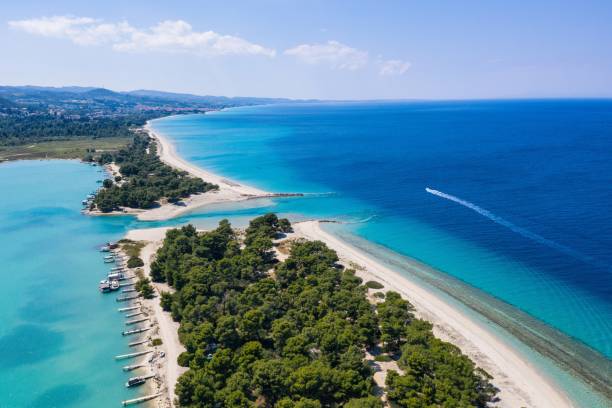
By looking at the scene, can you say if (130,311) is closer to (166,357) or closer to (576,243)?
(166,357)

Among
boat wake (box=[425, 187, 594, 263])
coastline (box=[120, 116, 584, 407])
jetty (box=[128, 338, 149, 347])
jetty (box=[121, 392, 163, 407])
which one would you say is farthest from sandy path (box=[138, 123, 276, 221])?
jetty (box=[121, 392, 163, 407])

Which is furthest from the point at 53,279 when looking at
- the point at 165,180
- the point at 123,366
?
the point at 165,180

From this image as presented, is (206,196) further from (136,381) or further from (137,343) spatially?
(136,381)

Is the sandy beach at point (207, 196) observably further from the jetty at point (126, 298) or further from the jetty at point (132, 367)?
the jetty at point (132, 367)

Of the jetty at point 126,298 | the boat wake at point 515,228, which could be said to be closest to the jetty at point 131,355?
the jetty at point 126,298

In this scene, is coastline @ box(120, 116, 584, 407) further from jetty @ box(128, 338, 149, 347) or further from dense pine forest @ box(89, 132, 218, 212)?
jetty @ box(128, 338, 149, 347)

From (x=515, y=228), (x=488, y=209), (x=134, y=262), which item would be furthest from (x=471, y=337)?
(x=134, y=262)
